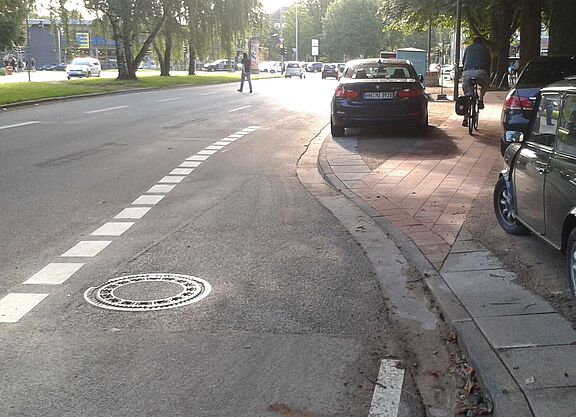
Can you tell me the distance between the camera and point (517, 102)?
453 inches

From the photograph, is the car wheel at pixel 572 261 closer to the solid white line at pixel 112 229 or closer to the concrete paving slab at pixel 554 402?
the concrete paving slab at pixel 554 402

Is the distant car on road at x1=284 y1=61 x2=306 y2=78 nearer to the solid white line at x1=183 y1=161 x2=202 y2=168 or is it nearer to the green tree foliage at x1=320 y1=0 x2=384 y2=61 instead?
the green tree foliage at x1=320 y1=0 x2=384 y2=61

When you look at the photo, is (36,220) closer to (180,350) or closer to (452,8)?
(180,350)

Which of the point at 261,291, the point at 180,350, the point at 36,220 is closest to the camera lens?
the point at 180,350

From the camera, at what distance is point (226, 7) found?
4853cm

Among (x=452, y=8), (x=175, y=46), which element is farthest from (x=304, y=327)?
(x=175, y=46)

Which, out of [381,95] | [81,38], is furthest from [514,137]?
[81,38]

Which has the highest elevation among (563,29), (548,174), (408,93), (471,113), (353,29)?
(353,29)

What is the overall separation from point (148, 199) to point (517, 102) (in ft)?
19.8

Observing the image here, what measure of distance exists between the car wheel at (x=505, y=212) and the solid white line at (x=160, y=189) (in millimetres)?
4325

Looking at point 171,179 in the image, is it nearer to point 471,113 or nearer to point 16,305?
point 16,305

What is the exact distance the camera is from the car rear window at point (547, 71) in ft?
39.6

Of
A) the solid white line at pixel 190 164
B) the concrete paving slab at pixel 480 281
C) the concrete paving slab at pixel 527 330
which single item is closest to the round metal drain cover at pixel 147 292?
the concrete paving slab at pixel 480 281

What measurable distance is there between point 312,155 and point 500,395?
9.90 meters
